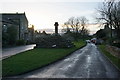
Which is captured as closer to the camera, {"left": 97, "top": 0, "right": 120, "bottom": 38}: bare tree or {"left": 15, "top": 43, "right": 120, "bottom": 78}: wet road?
{"left": 15, "top": 43, "right": 120, "bottom": 78}: wet road

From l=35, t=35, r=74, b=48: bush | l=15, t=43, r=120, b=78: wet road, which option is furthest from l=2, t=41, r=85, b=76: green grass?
l=35, t=35, r=74, b=48: bush

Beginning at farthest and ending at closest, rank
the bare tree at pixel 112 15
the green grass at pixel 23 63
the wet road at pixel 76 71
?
1. the bare tree at pixel 112 15
2. the green grass at pixel 23 63
3. the wet road at pixel 76 71

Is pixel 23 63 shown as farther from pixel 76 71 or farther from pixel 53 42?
pixel 53 42

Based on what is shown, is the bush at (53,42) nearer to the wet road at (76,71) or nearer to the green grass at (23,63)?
the green grass at (23,63)

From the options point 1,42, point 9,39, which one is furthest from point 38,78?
point 9,39

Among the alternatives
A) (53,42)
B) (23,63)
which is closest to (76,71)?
(23,63)

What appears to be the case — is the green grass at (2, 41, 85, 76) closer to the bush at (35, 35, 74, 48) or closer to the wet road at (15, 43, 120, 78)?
the wet road at (15, 43, 120, 78)

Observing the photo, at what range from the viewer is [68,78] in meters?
10.5

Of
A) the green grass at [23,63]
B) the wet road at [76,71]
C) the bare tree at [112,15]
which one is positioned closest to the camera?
the wet road at [76,71]

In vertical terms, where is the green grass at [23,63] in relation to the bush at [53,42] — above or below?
below

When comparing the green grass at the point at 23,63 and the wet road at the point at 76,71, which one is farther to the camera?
the green grass at the point at 23,63

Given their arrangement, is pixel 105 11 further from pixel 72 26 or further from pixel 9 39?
pixel 72 26

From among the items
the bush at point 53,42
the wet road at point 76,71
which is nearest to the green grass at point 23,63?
the wet road at point 76,71

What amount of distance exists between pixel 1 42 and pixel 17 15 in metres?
31.0
